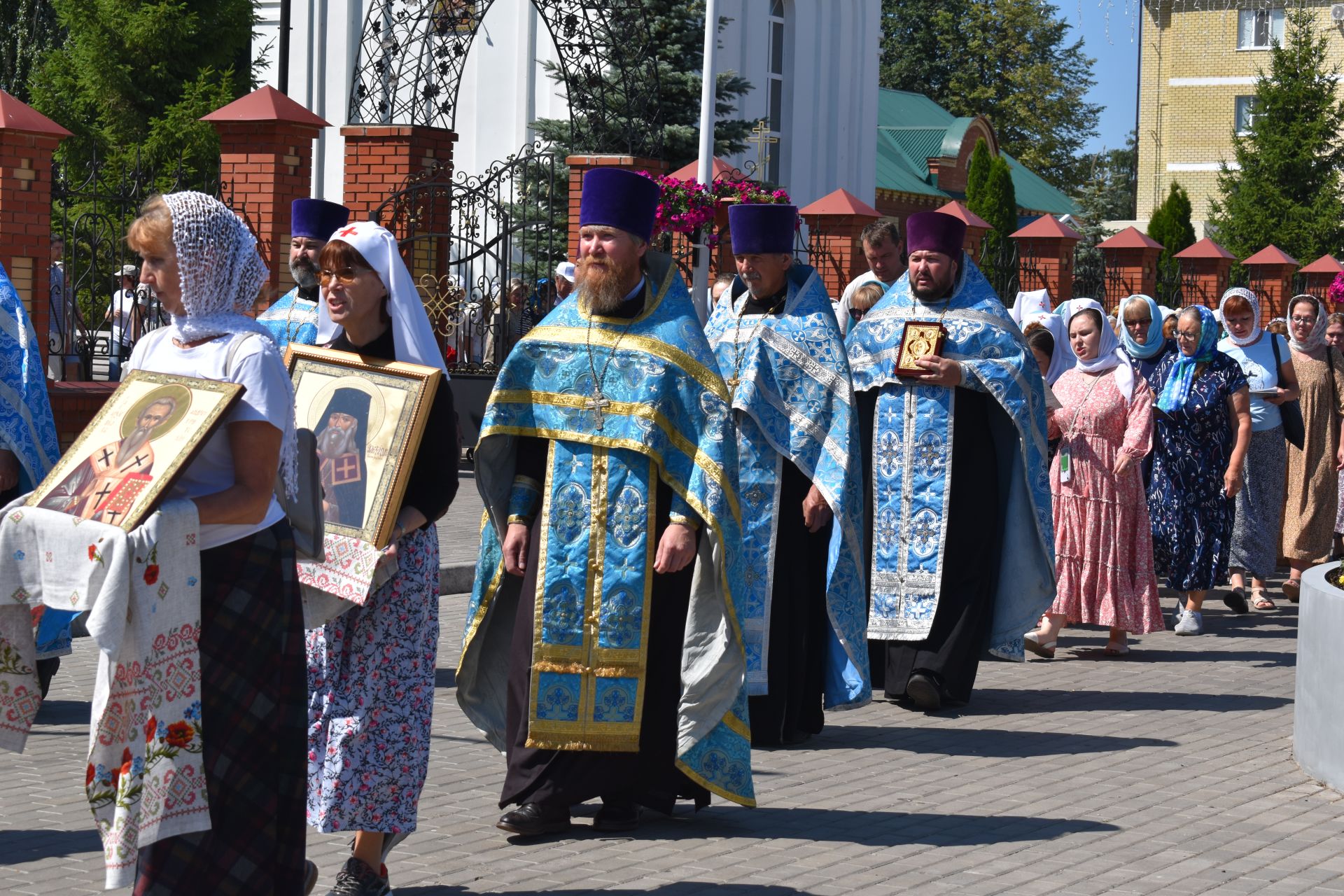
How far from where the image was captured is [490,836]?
20.1 feet

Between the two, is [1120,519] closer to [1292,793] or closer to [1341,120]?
[1292,793]

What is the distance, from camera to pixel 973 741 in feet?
26.5

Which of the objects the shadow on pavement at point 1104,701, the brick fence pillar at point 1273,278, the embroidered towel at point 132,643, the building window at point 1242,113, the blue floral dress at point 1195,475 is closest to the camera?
the embroidered towel at point 132,643

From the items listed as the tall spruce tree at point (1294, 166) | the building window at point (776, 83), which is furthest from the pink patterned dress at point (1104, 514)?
the tall spruce tree at point (1294, 166)

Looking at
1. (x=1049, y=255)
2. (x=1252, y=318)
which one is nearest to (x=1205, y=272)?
(x=1049, y=255)

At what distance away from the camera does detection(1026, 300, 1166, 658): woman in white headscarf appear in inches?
412

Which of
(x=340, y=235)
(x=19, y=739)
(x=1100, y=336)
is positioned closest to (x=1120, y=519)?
(x=1100, y=336)

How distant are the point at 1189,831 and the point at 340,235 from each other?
11.4ft

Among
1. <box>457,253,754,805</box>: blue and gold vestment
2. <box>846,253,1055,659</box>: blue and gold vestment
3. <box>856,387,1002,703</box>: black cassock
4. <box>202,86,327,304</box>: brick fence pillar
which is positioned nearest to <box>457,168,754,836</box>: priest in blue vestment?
<box>457,253,754,805</box>: blue and gold vestment

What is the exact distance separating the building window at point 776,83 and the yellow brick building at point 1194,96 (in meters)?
24.5

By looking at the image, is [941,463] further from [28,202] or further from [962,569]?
[28,202]

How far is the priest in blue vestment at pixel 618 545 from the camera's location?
6.16 meters

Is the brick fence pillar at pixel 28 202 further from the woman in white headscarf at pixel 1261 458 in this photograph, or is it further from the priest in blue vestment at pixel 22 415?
the woman in white headscarf at pixel 1261 458

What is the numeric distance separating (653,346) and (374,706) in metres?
1.61
